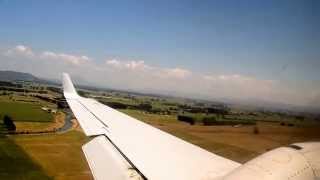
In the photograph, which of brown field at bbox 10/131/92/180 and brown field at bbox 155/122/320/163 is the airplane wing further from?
brown field at bbox 10/131/92/180

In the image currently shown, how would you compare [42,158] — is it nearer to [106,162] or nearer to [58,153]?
[58,153]

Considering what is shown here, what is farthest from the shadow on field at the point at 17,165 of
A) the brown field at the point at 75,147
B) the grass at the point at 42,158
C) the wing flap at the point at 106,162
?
the wing flap at the point at 106,162

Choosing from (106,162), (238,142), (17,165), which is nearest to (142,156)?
(106,162)

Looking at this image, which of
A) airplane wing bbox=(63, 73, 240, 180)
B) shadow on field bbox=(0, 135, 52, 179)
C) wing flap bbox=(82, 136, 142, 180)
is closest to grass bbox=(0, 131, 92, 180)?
shadow on field bbox=(0, 135, 52, 179)

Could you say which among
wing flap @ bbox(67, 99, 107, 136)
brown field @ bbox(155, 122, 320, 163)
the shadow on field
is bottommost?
the shadow on field

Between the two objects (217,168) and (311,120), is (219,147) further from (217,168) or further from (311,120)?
(217,168)

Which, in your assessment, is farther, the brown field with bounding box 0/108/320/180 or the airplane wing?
the brown field with bounding box 0/108/320/180
